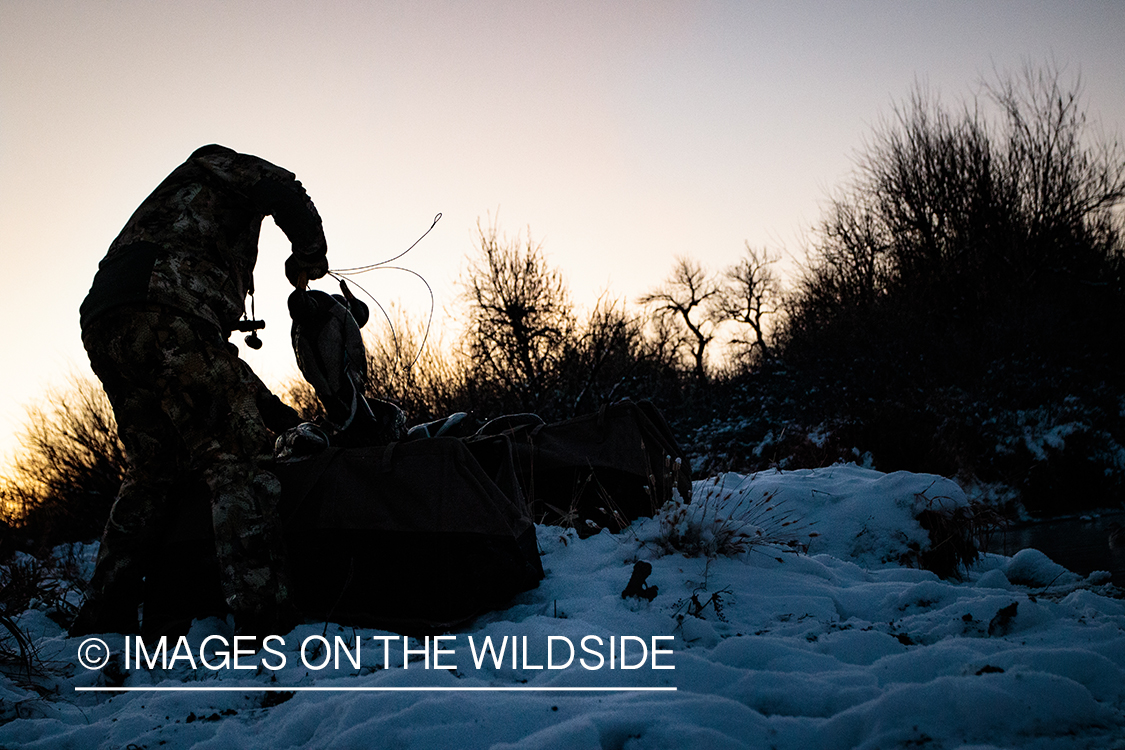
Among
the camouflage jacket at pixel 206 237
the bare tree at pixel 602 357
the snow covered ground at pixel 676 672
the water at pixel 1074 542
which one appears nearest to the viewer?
the snow covered ground at pixel 676 672

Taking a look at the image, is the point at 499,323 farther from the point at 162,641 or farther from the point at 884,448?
the point at 162,641

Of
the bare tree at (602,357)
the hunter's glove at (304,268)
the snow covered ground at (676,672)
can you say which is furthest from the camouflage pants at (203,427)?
the bare tree at (602,357)

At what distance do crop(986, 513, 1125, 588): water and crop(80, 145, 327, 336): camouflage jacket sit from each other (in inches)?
165

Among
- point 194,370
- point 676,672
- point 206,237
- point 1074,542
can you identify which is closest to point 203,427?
point 194,370

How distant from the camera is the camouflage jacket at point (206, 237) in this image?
2334 millimetres

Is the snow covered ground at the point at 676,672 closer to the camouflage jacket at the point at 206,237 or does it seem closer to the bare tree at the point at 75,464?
the camouflage jacket at the point at 206,237

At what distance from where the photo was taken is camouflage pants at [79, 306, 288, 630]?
223 centimetres

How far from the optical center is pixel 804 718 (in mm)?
1413

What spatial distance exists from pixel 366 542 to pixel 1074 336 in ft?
39.4

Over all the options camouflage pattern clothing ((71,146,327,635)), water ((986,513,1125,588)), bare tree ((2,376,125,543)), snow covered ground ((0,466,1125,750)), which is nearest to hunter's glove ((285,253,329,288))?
camouflage pattern clothing ((71,146,327,635))

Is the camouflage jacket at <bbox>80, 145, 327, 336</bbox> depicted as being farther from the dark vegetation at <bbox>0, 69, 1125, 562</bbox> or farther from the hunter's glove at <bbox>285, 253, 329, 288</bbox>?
the dark vegetation at <bbox>0, 69, 1125, 562</bbox>

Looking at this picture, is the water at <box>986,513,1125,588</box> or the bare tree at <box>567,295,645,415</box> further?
the bare tree at <box>567,295,645,415</box>

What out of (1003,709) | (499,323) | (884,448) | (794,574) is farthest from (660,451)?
(499,323)

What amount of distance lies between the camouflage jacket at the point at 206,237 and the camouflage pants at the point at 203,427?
102mm
